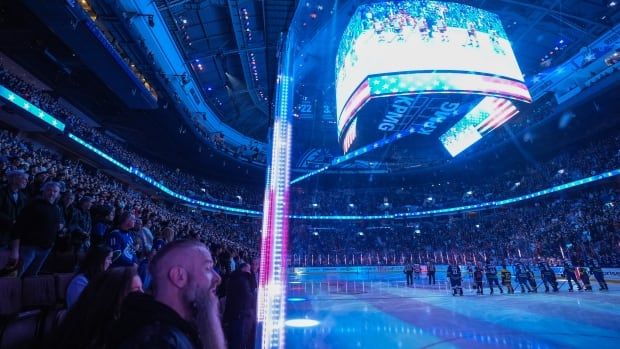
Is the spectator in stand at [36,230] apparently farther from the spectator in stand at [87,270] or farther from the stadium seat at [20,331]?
the stadium seat at [20,331]

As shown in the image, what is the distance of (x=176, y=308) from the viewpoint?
126 cm

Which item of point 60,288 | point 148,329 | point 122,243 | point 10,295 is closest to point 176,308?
point 148,329

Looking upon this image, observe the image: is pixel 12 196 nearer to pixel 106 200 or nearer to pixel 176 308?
pixel 176 308

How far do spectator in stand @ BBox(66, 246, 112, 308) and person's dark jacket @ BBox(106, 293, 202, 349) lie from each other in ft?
7.60

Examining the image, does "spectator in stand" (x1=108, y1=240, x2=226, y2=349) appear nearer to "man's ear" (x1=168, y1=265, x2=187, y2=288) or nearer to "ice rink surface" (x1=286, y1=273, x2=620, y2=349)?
"man's ear" (x1=168, y1=265, x2=187, y2=288)

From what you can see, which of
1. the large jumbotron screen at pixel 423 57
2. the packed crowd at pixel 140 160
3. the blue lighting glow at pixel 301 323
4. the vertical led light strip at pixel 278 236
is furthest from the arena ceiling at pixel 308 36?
the blue lighting glow at pixel 301 323

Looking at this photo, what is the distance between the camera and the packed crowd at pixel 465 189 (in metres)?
24.1

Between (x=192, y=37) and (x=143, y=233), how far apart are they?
16.5 metres

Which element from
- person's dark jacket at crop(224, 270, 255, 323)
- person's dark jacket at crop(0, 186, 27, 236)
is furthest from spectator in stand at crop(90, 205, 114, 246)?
person's dark jacket at crop(224, 270, 255, 323)

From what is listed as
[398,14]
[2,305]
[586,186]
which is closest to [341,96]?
[398,14]

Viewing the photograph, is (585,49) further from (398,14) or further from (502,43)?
(398,14)

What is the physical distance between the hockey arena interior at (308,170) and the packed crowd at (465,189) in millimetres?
247

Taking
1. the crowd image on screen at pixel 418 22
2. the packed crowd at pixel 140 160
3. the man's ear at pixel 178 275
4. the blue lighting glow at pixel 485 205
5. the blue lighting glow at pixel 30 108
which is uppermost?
the crowd image on screen at pixel 418 22

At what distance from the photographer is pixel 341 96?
13.7 metres
